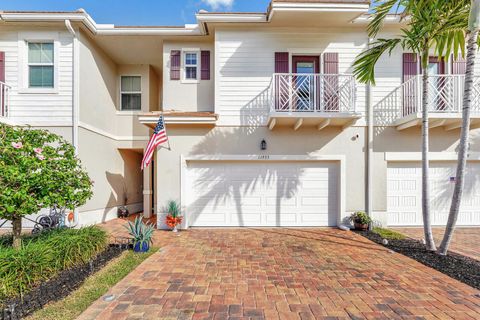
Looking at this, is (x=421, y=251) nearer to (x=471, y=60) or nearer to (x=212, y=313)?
(x=471, y=60)

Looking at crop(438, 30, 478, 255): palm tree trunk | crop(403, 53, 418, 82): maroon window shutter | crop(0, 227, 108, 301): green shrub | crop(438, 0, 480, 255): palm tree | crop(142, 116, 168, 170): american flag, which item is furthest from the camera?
crop(403, 53, 418, 82): maroon window shutter

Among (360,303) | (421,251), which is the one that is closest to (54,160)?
(360,303)

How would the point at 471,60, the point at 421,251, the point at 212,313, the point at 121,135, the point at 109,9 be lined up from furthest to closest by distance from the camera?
the point at 121,135, the point at 109,9, the point at 421,251, the point at 471,60, the point at 212,313

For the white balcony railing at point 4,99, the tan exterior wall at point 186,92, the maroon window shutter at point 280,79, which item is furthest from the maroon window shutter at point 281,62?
the white balcony railing at point 4,99

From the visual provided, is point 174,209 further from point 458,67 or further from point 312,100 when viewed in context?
point 458,67

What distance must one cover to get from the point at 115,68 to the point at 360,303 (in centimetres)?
1091

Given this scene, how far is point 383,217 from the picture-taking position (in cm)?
775

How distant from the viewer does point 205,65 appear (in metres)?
8.35

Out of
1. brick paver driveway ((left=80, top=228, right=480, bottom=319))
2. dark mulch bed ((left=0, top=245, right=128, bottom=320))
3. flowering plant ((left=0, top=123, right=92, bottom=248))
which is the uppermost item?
flowering plant ((left=0, top=123, right=92, bottom=248))

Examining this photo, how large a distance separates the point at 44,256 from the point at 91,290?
37.8 inches

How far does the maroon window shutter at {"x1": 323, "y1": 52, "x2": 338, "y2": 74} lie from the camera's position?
25.7ft

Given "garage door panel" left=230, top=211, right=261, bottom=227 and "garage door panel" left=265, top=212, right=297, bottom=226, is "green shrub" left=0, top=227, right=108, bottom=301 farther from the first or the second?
"garage door panel" left=265, top=212, right=297, bottom=226

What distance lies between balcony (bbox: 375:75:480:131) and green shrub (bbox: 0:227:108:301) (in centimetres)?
851

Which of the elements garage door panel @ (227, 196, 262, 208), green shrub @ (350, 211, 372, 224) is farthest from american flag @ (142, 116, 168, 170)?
green shrub @ (350, 211, 372, 224)
